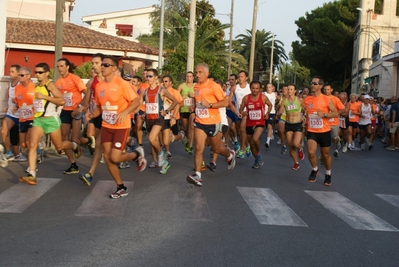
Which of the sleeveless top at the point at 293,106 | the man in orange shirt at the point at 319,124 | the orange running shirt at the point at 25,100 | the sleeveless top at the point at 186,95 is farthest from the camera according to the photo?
the sleeveless top at the point at 186,95

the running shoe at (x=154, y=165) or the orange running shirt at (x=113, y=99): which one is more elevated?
the orange running shirt at (x=113, y=99)

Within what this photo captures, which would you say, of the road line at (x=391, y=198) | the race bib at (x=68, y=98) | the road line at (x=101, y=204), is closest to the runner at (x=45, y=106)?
the road line at (x=101, y=204)

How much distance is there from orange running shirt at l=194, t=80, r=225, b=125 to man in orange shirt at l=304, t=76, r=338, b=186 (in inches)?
74.4

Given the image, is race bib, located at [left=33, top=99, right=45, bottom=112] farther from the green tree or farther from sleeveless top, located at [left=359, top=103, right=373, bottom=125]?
the green tree

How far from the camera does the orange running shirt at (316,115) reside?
11.8 meters

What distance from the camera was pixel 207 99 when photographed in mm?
10992

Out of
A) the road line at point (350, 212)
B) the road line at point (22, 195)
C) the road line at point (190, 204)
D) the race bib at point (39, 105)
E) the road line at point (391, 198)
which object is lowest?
the road line at point (391, 198)

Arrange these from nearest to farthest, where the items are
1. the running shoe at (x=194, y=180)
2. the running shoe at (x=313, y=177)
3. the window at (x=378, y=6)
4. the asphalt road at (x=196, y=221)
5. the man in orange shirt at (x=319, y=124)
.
Result: the asphalt road at (x=196, y=221)
the running shoe at (x=194, y=180)
the man in orange shirt at (x=319, y=124)
the running shoe at (x=313, y=177)
the window at (x=378, y=6)

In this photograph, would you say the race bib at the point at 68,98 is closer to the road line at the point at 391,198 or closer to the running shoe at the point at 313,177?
the running shoe at the point at 313,177

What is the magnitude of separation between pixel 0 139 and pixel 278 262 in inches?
379

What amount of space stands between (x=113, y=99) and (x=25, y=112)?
3250mm

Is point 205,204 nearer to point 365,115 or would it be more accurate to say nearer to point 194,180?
point 194,180

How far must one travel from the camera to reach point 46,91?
33.5ft

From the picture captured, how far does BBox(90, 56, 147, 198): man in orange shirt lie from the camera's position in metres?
8.92
